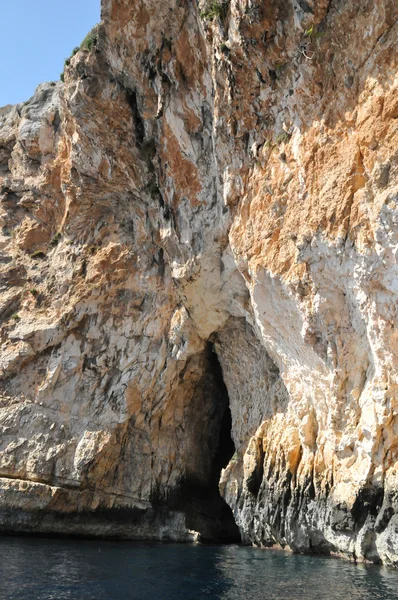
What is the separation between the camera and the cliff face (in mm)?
13227

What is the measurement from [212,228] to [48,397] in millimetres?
9646

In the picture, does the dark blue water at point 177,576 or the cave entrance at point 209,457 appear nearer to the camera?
the dark blue water at point 177,576

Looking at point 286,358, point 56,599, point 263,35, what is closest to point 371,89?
point 263,35

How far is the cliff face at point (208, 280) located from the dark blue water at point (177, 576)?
135 cm

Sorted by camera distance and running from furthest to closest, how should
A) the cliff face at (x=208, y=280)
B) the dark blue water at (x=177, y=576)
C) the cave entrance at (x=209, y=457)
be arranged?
1. the cave entrance at (x=209, y=457)
2. the cliff face at (x=208, y=280)
3. the dark blue water at (x=177, y=576)

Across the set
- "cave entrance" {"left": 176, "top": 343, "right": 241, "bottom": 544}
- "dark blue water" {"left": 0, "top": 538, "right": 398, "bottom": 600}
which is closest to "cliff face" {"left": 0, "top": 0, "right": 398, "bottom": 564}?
"cave entrance" {"left": 176, "top": 343, "right": 241, "bottom": 544}

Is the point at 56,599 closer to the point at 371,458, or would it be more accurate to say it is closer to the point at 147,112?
the point at 371,458

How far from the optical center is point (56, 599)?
32.2 feet

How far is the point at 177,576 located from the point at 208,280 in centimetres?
980

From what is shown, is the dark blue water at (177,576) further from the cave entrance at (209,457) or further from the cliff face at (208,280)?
the cave entrance at (209,457)

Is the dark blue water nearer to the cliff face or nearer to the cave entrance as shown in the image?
the cliff face

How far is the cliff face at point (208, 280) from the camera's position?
1323cm

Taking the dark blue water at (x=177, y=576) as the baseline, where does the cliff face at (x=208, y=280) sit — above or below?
above

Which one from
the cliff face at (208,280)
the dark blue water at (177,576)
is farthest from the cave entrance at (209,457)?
the dark blue water at (177,576)
